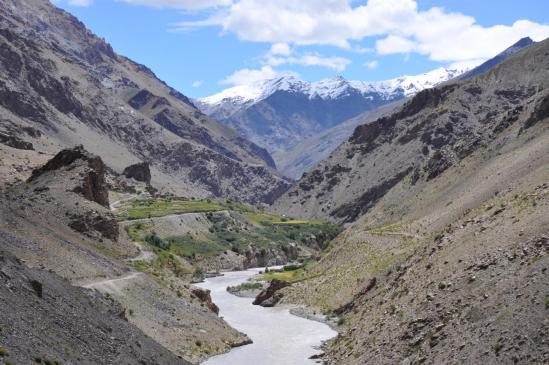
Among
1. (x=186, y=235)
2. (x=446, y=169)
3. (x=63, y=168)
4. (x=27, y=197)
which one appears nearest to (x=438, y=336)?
(x=27, y=197)

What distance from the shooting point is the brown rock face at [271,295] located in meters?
92.1

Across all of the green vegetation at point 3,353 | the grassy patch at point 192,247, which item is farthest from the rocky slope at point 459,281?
the grassy patch at point 192,247

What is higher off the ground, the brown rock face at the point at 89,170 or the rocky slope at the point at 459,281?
the brown rock face at the point at 89,170

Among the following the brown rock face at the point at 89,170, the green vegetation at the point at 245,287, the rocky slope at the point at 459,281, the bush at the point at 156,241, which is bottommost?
the green vegetation at the point at 245,287

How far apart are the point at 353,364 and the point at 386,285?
1496 centimetres

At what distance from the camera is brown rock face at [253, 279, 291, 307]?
92.1m

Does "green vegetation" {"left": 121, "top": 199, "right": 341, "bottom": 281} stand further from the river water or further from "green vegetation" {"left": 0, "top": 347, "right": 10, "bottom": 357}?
"green vegetation" {"left": 0, "top": 347, "right": 10, "bottom": 357}

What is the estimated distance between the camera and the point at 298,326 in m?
73.9

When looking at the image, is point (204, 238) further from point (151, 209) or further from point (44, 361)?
point (44, 361)

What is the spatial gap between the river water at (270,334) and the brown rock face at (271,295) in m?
1.20

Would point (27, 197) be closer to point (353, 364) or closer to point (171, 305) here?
point (171, 305)

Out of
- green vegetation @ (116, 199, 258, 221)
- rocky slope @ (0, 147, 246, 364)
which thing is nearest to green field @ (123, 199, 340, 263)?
green vegetation @ (116, 199, 258, 221)

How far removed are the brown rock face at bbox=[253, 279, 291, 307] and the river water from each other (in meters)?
1.20

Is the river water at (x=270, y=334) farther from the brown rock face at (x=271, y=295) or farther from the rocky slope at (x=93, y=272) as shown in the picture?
the rocky slope at (x=93, y=272)
